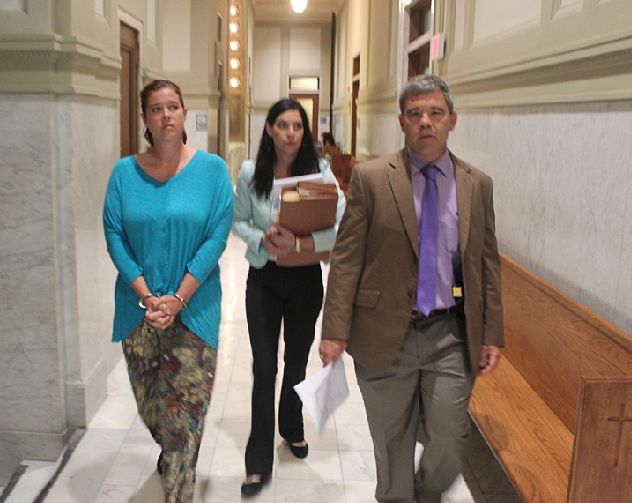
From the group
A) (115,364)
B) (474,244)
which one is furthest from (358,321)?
(115,364)

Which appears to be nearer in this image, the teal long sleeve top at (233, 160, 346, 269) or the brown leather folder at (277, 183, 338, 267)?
the brown leather folder at (277, 183, 338, 267)

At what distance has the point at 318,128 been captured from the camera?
23344mm

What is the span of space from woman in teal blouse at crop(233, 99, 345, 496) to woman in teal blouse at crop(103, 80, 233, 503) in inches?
5.6

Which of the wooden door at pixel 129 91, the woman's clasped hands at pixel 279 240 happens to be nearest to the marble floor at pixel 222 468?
the woman's clasped hands at pixel 279 240

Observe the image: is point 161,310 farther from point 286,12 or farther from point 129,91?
point 286,12

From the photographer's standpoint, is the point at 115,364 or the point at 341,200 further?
the point at 115,364

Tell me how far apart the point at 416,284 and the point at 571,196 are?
4.31 feet

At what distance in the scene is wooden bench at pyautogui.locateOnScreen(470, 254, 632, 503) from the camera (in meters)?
2.68

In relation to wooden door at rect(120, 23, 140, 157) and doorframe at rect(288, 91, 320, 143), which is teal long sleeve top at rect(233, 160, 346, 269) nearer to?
wooden door at rect(120, 23, 140, 157)

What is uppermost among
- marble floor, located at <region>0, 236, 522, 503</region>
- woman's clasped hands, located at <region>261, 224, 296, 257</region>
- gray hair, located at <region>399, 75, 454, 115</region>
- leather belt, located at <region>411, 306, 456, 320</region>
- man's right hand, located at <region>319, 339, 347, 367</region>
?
gray hair, located at <region>399, 75, 454, 115</region>

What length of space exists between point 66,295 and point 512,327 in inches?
97.1

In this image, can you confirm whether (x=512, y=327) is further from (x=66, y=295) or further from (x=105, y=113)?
(x=105, y=113)

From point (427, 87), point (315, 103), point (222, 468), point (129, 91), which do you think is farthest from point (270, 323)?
point (315, 103)

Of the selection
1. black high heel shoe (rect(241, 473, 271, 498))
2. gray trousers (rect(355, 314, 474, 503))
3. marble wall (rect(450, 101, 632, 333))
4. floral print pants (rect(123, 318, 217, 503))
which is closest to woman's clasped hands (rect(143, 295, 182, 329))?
floral print pants (rect(123, 318, 217, 503))
